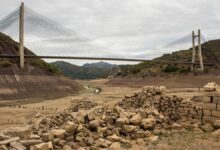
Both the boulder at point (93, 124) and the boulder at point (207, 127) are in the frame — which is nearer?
the boulder at point (93, 124)

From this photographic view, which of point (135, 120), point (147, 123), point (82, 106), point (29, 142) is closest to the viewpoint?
point (29, 142)

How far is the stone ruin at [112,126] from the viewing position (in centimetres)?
1430

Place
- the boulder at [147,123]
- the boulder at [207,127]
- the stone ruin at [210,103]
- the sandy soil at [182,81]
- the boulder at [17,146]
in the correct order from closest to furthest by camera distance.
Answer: the boulder at [17,146] < the boulder at [147,123] < the boulder at [207,127] < the stone ruin at [210,103] < the sandy soil at [182,81]

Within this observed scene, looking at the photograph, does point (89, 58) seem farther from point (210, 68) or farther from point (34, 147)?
point (34, 147)

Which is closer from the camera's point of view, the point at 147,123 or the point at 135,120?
the point at 135,120

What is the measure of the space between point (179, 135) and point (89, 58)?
48677mm

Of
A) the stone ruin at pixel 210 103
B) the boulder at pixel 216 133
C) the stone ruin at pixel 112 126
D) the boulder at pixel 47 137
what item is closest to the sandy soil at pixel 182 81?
the stone ruin at pixel 210 103

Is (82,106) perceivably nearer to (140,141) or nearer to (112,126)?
(112,126)

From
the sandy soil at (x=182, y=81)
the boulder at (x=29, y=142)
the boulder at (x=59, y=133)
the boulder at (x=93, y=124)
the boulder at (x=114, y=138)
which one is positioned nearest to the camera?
the boulder at (x=29, y=142)

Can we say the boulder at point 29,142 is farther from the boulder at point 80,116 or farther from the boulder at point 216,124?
the boulder at point 216,124

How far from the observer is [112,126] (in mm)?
16859

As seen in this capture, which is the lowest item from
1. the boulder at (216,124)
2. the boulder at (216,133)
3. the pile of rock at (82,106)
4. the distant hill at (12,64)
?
the boulder at (216,133)

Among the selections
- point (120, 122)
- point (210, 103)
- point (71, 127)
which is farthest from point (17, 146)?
point (210, 103)

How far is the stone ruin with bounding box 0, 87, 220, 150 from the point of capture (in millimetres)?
14300
